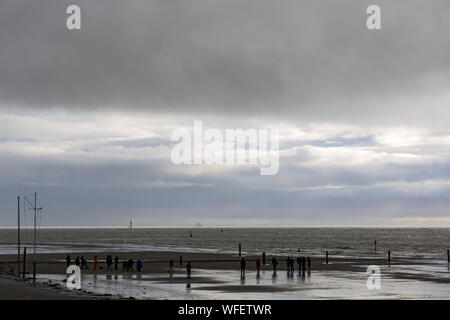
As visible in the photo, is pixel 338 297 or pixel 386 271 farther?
pixel 386 271

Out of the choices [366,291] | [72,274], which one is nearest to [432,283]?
[366,291]

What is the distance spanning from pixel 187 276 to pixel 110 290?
12.6 metres

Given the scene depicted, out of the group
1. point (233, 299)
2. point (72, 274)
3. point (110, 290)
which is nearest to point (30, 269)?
point (72, 274)

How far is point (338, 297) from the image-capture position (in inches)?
1678

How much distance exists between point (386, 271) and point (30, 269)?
131ft

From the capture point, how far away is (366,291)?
154 feet
